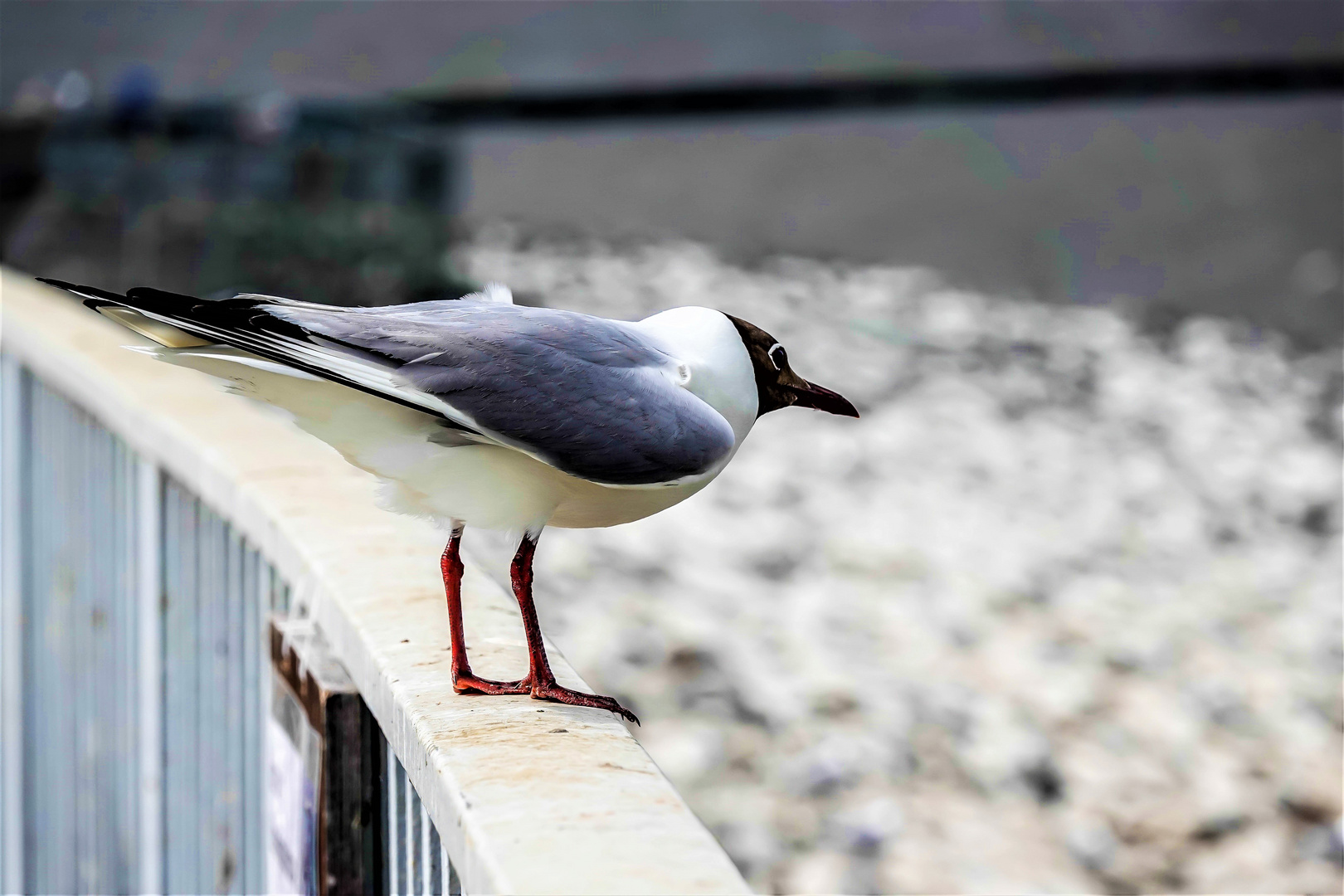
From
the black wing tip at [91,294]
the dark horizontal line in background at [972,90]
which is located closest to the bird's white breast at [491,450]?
the black wing tip at [91,294]

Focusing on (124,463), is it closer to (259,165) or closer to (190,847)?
(190,847)

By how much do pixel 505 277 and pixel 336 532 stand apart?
5.49 meters

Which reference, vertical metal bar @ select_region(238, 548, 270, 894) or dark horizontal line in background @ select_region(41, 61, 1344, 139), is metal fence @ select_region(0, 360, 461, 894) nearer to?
vertical metal bar @ select_region(238, 548, 270, 894)

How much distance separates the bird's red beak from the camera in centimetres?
101

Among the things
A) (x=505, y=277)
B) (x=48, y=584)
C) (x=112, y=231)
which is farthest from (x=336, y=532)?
(x=505, y=277)

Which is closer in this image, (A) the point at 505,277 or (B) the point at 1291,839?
(B) the point at 1291,839

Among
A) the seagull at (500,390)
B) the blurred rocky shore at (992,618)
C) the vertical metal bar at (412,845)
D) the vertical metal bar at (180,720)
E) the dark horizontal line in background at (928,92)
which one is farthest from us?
the dark horizontal line in background at (928,92)

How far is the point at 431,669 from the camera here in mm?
1082

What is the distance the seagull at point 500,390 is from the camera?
2.75ft

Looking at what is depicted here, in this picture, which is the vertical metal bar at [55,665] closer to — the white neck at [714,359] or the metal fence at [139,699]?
the metal fence at [139,699]

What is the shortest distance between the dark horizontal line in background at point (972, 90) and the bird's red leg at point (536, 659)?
6.84 metres

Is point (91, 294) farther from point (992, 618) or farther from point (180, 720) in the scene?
point (992, 618)

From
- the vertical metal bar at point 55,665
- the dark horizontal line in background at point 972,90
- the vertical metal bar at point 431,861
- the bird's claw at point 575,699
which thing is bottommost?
the vertical metal bar at point 431,861

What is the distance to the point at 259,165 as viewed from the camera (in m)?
5.11
